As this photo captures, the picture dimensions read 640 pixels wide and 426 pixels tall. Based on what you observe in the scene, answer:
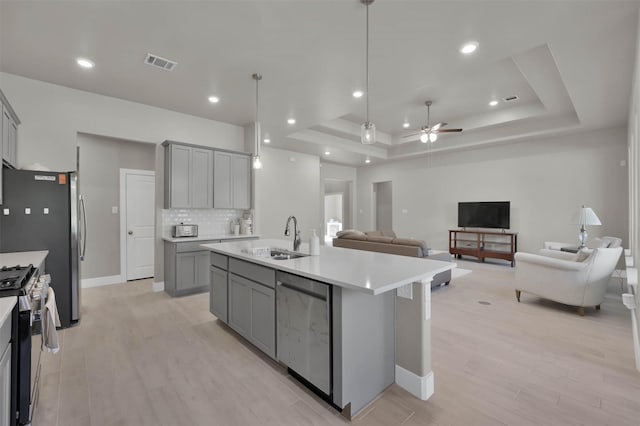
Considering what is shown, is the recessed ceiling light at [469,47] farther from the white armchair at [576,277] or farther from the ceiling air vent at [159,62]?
the ceiling air vent at [159,62]

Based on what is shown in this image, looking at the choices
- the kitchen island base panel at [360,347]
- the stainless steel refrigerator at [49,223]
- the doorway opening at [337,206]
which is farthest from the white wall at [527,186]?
the stainless steel refrigerator at [49,223]

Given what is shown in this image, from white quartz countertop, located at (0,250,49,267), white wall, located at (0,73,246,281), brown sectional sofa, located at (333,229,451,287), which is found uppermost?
white wall, located at (0,73,246,281)

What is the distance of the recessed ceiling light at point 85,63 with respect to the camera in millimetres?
3125

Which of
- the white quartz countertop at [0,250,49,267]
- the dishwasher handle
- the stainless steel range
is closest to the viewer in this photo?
the stainless steel range

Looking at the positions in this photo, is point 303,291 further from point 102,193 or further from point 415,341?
point 102,193

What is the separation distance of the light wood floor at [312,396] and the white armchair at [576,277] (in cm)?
22

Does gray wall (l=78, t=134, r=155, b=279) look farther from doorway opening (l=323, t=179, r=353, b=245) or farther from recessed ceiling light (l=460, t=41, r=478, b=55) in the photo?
doorway opening (l=323, t=179, r=353, b=245)

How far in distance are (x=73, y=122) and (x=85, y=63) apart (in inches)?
41.2

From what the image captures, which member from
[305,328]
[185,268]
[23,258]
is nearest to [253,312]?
[305,328]

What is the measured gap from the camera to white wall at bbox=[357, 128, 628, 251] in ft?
18.3

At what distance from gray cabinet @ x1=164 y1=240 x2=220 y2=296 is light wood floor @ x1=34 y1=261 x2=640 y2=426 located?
2.29 feet

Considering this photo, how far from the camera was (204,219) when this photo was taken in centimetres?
511

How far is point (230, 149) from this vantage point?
5332 mm

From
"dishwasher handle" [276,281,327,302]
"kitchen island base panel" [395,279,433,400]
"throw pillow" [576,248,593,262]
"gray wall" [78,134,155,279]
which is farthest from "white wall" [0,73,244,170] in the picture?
"throw pillow" [576,248,593,262]
